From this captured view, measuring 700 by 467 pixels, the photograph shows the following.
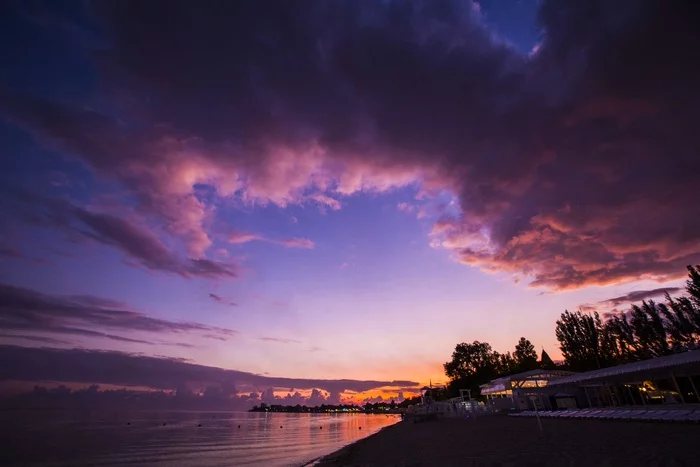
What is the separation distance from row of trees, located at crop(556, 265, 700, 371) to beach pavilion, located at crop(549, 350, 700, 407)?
17.1m

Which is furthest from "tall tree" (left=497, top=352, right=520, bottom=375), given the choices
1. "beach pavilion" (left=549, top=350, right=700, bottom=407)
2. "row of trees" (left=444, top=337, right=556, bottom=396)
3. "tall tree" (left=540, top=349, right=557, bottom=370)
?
"beach pavilion" (left=549, top=350, right=700, bottom=407)

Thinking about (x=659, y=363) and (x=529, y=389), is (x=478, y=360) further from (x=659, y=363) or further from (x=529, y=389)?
(x=659, y=363)

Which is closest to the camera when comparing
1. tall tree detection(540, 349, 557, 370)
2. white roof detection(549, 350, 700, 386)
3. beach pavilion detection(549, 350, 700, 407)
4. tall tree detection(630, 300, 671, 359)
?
white roof detection(549, 350, 700, 386)

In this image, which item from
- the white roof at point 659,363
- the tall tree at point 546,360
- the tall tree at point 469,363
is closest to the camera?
the white roof at point 659,363

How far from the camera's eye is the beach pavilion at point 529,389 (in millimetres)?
47094

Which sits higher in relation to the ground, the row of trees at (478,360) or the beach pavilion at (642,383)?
the row of trees at (478,360)

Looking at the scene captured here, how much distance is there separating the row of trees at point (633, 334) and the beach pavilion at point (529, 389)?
20.6 meters

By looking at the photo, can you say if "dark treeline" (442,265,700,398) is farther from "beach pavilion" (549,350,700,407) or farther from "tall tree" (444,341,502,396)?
"beach pavilion" (549,350,700,407)

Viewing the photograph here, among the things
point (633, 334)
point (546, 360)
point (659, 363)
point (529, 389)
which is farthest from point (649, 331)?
point (546, 360)

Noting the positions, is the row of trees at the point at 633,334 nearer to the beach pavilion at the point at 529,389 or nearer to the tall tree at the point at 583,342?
the tall tree at the point at 583,342

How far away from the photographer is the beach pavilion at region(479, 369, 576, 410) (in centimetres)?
4709

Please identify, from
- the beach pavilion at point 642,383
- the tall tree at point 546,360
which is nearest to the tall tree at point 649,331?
the beach pavilion at point 642,383

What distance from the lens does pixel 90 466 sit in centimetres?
3109

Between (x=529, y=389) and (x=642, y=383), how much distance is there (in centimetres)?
1810
